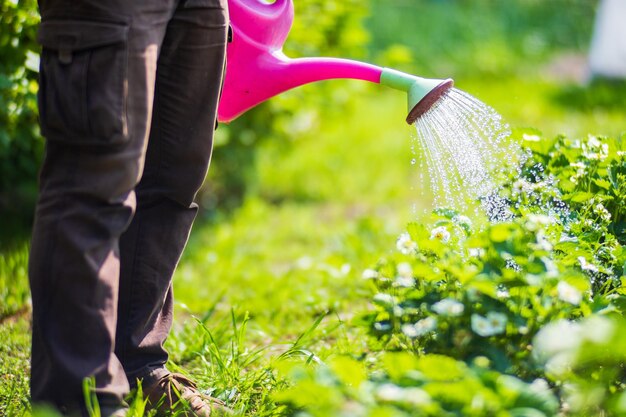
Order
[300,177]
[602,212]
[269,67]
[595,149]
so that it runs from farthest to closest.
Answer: [300,177] → [595,149] → [602,212] → [269,67]

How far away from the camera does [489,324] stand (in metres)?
1.77

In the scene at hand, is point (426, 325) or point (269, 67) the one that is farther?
point (269, 67)

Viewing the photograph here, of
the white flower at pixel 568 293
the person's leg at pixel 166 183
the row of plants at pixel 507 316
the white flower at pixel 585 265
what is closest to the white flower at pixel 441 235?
the row of plants at pixel 507 316

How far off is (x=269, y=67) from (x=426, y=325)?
2.55ft

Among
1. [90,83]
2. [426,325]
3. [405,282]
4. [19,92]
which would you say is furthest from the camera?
[19,92]

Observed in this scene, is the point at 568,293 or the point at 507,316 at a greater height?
the point at 568,293

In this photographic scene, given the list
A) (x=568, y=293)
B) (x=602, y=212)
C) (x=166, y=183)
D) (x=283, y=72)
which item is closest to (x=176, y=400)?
(x=166, y=183)

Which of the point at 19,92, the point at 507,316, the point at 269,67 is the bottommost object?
the point at 19,92

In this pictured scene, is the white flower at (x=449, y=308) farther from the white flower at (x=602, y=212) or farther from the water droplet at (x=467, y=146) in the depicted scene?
the white flower at (x=602, y=212)

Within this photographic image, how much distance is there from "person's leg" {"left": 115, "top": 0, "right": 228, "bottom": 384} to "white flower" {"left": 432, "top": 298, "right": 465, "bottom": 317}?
650mm

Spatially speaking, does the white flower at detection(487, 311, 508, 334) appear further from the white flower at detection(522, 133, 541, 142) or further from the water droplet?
the white flower at detection(522, 133, 541, 142)

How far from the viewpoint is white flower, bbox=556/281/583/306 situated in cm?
175

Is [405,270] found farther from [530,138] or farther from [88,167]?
[530,138]

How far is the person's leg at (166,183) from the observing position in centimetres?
198
